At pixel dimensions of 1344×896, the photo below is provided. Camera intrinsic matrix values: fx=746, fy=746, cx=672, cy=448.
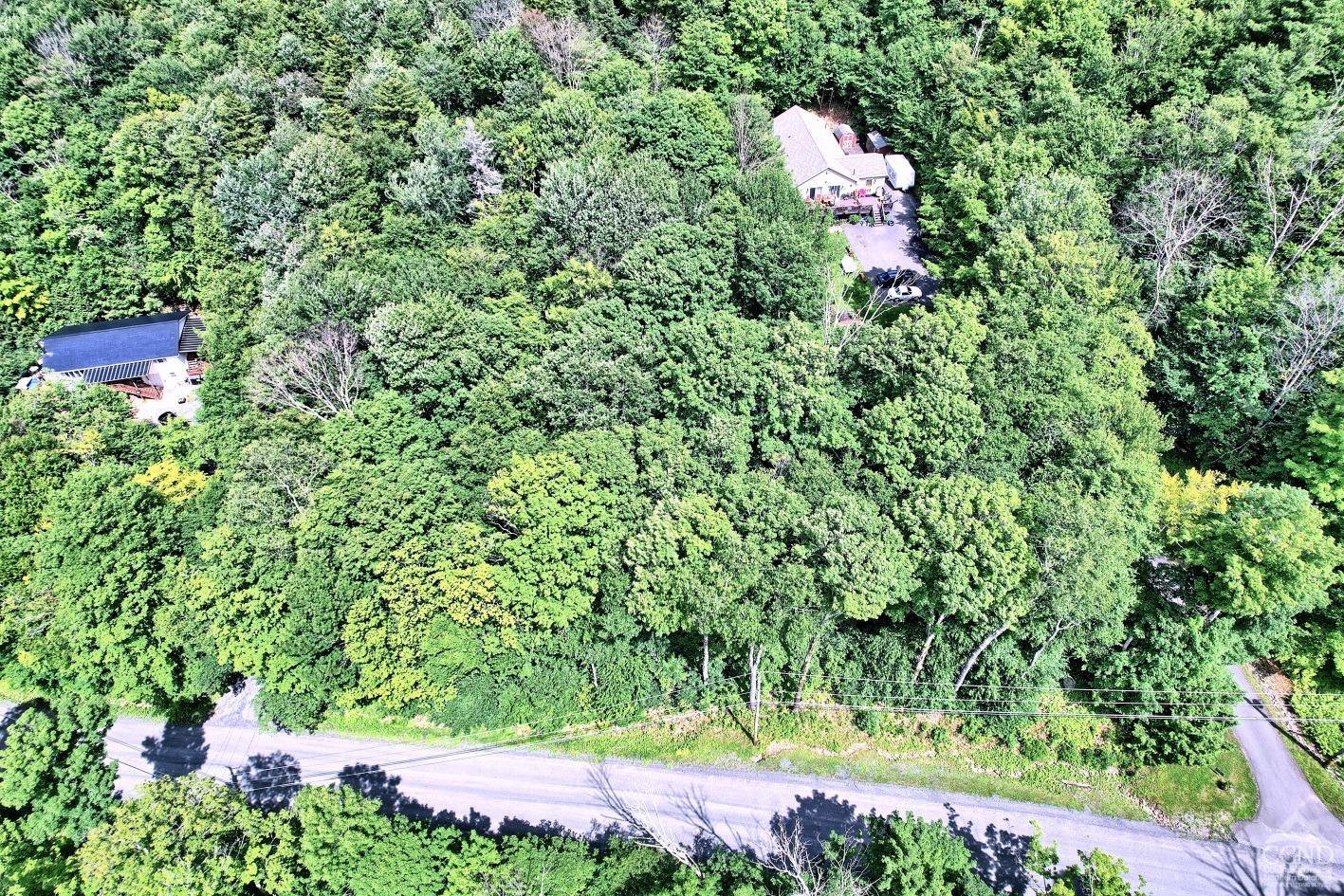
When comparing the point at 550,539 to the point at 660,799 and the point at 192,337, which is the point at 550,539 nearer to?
the point at 660,799

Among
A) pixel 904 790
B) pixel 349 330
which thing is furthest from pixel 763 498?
pixel 349 330

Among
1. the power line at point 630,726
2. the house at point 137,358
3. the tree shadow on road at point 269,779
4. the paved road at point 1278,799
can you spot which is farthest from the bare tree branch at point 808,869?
the house at point 137,358

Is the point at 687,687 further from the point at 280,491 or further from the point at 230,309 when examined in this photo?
the point at 230,309

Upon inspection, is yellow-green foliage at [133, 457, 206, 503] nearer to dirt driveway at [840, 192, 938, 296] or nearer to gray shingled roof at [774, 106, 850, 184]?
gray shingled roof at [774, 106, 850, 184]

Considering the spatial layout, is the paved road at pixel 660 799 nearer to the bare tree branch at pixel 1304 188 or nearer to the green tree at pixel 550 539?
the green tree at pixel 550 539

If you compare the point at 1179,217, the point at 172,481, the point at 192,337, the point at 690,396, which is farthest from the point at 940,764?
the point at 192,337

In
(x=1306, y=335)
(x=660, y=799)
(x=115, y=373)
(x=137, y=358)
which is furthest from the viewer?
(x=137, y=358)
